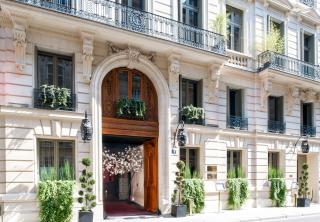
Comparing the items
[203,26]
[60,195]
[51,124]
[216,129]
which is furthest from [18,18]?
[216,129]

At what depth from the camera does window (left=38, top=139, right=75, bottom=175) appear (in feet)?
45.5

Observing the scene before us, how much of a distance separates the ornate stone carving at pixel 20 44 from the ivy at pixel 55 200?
3872 millimetres

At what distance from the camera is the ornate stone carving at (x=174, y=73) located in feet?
55.6

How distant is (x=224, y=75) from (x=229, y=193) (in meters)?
5.36

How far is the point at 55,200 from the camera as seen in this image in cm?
1330

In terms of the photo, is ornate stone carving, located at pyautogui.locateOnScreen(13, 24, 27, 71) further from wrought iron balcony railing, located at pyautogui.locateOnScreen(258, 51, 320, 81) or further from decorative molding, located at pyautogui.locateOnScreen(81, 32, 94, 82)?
wrought iron balcony railing, located at pyautogui.locateOnScreen(258, 51, 320, 81)

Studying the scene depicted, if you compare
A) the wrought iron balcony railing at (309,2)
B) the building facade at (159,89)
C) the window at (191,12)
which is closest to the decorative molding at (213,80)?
the building facade at (159,89)

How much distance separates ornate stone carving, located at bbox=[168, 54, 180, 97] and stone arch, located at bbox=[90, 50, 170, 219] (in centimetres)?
30

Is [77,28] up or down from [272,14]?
down

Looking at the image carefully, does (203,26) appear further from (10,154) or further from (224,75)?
(10,154)

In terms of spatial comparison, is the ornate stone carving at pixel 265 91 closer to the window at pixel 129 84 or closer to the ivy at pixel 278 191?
the ivy at pixel 278 191

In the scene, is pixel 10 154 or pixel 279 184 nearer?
pixel 10 154

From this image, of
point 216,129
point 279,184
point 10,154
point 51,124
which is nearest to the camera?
point 10,154

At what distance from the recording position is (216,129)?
18469 millimetres
